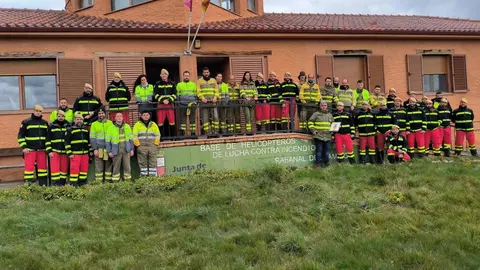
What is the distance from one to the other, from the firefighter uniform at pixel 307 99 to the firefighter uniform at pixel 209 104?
2.12 m

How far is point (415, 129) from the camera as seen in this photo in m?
10.9

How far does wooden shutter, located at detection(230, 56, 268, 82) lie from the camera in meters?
12.5

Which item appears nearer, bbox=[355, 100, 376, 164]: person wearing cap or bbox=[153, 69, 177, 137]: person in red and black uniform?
bbox=[153, 69, 177, 137]: person in red and black uniform

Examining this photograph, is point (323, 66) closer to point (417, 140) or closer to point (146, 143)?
point (417, 140)

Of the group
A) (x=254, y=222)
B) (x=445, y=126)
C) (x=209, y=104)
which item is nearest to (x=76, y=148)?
(x=209, y=104)

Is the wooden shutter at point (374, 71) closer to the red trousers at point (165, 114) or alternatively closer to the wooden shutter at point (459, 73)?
the wooden shutter at point (459, 73)

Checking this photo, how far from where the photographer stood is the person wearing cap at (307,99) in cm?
1037

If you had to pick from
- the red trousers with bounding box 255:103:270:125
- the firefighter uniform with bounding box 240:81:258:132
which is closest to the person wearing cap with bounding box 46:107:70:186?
the firefighter uniform with bounding box 240:81:258:132

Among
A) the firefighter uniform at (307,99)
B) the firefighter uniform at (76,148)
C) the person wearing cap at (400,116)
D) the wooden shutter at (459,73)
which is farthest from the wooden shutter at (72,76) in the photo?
the wooden shutter at (459,73)

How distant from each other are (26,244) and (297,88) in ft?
23.6

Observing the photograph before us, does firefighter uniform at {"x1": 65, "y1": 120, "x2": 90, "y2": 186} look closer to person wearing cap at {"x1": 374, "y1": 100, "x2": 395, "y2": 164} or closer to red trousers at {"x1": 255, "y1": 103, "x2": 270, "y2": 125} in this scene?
red trousers at {"x1": 255, "y1": 103, "x2": 270, "y2": 125}

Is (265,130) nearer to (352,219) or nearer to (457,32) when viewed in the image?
(352,219)

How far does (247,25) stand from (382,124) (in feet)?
16.7

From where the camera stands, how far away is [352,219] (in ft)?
19.4
